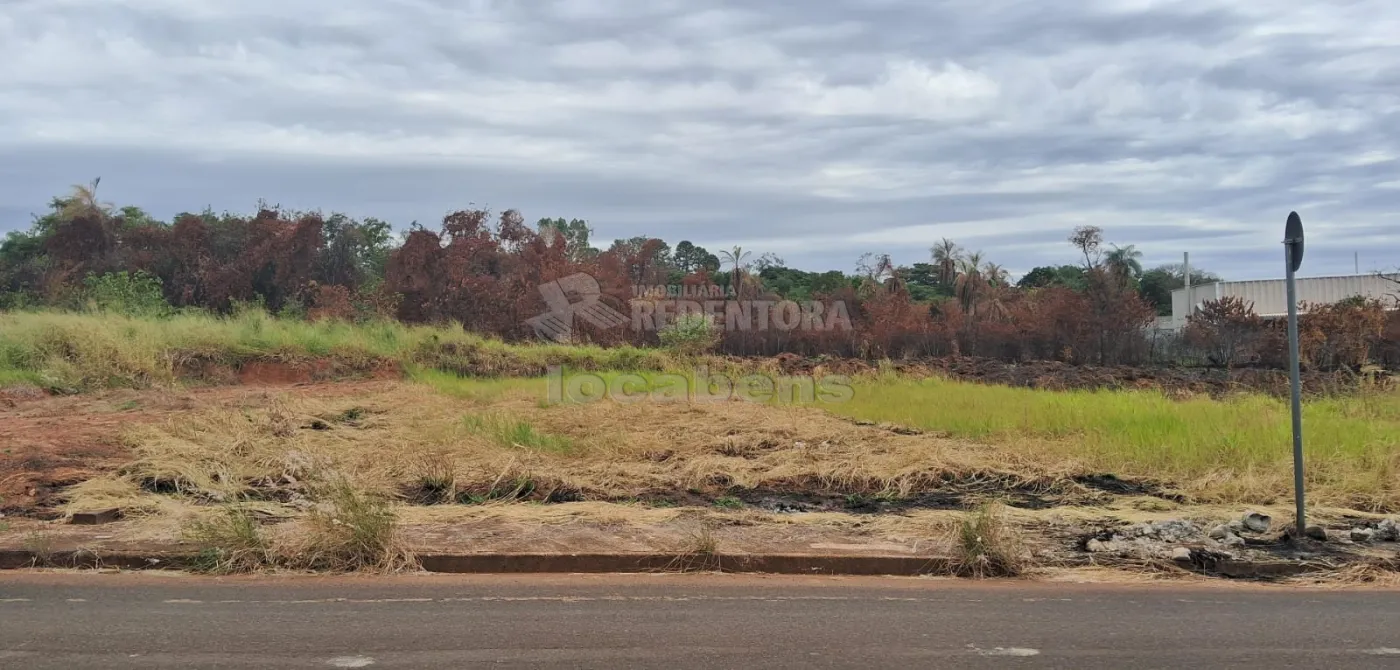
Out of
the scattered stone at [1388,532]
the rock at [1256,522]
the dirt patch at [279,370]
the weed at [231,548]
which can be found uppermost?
the dirt patch at [279,370]

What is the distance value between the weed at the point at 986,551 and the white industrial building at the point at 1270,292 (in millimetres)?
40816

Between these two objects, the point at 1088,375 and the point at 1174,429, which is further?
the point at 1088,375

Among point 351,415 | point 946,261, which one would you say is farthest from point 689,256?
point 351,415

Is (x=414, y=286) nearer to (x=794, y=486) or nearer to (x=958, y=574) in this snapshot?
(x=794, y=486)

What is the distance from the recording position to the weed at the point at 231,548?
6375 mm

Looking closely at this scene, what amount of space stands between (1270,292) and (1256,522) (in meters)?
44.6

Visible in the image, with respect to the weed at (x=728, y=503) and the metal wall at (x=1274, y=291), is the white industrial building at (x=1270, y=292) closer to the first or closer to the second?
the metal wall at (x=1274, y=291)

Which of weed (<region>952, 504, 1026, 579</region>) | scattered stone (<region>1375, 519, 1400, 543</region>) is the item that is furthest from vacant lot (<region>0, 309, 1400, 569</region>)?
scattered stone (<region>1375, 519, 1400, 543</region>)

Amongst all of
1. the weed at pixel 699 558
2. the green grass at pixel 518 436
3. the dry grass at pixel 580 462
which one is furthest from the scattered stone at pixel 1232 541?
the green grass at pixel 518 436

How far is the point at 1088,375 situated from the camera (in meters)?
25.2

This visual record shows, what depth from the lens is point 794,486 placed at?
9750 millimetres

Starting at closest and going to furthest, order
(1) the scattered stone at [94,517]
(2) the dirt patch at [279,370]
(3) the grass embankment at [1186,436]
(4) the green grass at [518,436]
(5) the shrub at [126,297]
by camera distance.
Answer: (1) the scattered stone at [94,517]
(3) the grass embankment at [1186,436]
(4) the green grass at [518,436]
(2) the dirt patch at [279,370]
(5) the shrub at [126,297]

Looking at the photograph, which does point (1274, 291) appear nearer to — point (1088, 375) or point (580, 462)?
point (1088, 375)

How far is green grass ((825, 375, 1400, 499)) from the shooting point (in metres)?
9.48
